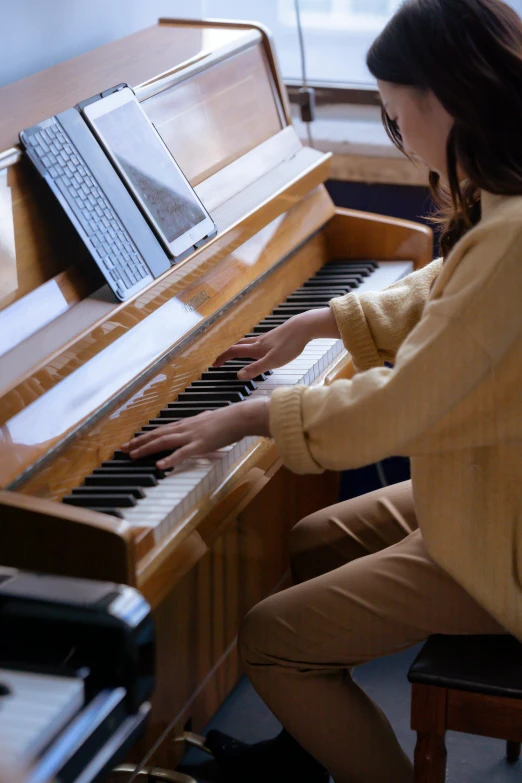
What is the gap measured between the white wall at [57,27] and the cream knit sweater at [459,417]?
1136mm

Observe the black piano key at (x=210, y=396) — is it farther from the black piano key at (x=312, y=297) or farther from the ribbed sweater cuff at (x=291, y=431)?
the black piano key at (x=312, y=297)

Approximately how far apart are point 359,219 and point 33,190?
0.94m

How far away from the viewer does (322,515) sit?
1654 mm

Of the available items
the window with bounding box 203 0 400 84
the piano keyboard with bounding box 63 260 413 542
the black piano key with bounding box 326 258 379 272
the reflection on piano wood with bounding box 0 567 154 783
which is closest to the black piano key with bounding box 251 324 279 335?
the piano keyboard with bounding box 63 260 413 542

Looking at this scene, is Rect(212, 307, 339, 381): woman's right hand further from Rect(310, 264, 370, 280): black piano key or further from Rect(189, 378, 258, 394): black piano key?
Rect(310, 264, 370, 280): black piano key

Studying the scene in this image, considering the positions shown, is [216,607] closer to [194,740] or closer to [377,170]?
[194,740]

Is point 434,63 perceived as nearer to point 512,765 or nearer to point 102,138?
point 102,138

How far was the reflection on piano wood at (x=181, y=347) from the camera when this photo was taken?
Result: 1250mm

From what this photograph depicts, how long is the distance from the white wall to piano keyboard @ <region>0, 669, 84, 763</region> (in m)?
1.41

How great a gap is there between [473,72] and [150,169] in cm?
68

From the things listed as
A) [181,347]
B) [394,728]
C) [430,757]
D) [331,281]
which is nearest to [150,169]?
[181,347]

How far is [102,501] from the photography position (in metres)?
1.27

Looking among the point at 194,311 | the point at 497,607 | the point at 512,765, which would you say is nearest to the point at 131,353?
the point at 194,311

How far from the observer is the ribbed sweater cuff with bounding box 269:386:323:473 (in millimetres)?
1228
